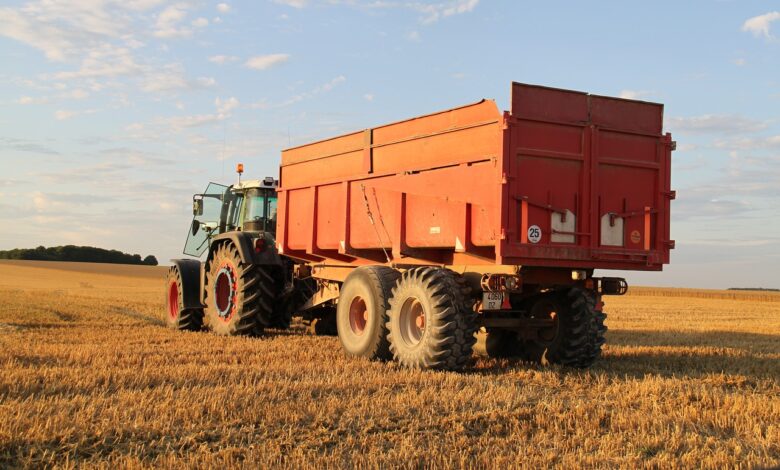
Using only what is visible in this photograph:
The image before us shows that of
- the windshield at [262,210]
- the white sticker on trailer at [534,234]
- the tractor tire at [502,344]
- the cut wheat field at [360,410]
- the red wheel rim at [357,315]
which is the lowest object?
the cut wheat field at [360,410]

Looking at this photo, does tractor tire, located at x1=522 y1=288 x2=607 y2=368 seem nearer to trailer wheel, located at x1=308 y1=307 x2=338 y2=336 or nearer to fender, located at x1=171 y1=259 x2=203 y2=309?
trailer wheel, located at x1=308 y1=307 x2=338 y2=336

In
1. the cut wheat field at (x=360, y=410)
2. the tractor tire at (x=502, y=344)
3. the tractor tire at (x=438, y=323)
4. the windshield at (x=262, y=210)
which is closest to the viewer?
the cut wheat field at (x=360, y=410)

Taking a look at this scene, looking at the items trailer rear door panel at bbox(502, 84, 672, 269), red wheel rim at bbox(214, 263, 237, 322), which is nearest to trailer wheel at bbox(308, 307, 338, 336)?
red wheel rim at bbox(214, 263, 237, 322)

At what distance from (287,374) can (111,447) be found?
2873mm

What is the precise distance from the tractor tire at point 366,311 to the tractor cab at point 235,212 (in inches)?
132

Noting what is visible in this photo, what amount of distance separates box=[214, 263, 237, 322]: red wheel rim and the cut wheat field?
205 cm

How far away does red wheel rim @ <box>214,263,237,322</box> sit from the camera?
12172 millimetres

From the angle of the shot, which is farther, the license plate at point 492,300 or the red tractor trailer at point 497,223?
the license plate at point 492,300

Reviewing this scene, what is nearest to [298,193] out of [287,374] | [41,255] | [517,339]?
[517,339]

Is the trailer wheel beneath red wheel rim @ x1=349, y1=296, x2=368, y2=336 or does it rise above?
beneath

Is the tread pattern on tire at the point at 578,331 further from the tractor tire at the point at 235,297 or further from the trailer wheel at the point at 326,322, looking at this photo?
the tractor tire at the point at 235,297

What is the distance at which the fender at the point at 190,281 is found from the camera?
13.3 meters

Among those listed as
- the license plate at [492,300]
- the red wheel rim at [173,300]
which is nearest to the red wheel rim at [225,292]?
the red wheel rim at [173,300]

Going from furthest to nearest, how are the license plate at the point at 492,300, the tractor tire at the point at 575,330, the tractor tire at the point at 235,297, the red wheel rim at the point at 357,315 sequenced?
the tractor tire at the point at 235,297 < the red wheel rim at the point at 357,315 < the tractor tire at the point at 575,330 < the license plate at the point at 492,300
